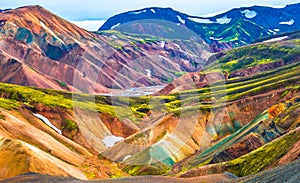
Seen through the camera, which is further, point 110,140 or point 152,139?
point 110,140

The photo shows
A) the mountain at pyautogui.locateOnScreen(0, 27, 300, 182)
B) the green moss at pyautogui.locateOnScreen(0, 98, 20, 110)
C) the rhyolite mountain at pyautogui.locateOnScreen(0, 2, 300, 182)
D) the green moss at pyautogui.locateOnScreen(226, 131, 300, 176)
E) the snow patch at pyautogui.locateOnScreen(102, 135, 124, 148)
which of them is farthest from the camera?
the snow patch at pyautogui.locateOnScreen(102, 135, 124, 148)

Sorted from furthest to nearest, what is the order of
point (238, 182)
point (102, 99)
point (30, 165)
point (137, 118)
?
point (102, 99)
point (137, 118)
point (30, 165)
point (238, 182)

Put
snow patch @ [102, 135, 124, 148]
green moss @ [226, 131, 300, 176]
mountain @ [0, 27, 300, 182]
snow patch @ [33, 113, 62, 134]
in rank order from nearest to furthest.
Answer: green moss @ [226, 131, 300, 176] → mountain @ [0, 27, 300, 182] → snow patch @ [102, 135, 124, 148] → snow patch @ [33, 113, 62, 134]

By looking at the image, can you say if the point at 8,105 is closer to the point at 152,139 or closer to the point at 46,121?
the point at 46,121

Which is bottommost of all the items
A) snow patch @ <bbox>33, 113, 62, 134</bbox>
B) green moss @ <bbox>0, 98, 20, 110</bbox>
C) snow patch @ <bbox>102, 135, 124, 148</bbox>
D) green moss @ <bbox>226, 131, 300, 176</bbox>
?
snow patch @ <bbox>102, 135, 124, 148</bbox>

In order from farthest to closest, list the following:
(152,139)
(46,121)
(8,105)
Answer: (46,121) < (8,105) < (152,139)

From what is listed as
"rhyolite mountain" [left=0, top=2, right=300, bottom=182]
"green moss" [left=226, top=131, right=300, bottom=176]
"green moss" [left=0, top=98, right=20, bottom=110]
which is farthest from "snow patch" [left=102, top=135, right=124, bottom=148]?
"green moss" [left=226, top=131, right=300, bottom=176]

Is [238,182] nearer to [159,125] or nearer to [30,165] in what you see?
[30,165]

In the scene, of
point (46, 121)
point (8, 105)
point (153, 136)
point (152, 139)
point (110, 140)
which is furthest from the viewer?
point (110, 140)

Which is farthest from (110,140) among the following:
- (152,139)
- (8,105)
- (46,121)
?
(8,105)

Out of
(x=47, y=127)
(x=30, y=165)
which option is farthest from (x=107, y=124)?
(x=30, y=165)

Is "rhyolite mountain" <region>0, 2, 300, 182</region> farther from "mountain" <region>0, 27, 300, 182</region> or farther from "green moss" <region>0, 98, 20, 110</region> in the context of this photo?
"green moss" <region>0, 98, 20, 110</region>
